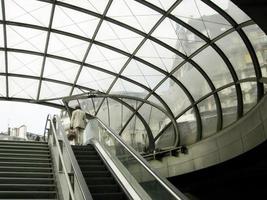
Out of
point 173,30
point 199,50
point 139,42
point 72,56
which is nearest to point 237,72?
point 199,50

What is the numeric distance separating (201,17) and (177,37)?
10.3 feet

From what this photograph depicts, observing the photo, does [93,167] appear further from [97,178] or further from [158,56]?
[158,56]

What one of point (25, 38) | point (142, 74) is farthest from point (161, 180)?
point (25, 38)

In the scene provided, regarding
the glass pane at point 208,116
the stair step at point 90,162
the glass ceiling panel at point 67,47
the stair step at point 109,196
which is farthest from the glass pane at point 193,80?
the stair step at point 109,196

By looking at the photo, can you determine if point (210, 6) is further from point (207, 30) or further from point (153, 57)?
point (153, 57)

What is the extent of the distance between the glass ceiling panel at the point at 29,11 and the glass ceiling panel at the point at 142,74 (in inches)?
307

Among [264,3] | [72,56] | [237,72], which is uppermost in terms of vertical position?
[72,56]

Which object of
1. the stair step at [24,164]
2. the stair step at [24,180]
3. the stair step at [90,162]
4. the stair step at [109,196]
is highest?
the stair step at [24,164]

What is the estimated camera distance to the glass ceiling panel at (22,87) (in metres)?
34.0

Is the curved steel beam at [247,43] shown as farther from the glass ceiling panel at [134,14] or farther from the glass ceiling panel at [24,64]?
the glass ceiling panel at [24,64]

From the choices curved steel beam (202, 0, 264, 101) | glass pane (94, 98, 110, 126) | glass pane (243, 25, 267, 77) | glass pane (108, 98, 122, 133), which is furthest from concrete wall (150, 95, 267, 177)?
glass pane (94, 98, 110, 126)

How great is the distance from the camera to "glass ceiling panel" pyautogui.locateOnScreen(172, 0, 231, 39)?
22234 mm

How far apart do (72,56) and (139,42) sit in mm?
6362

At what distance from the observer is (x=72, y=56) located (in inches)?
1201
